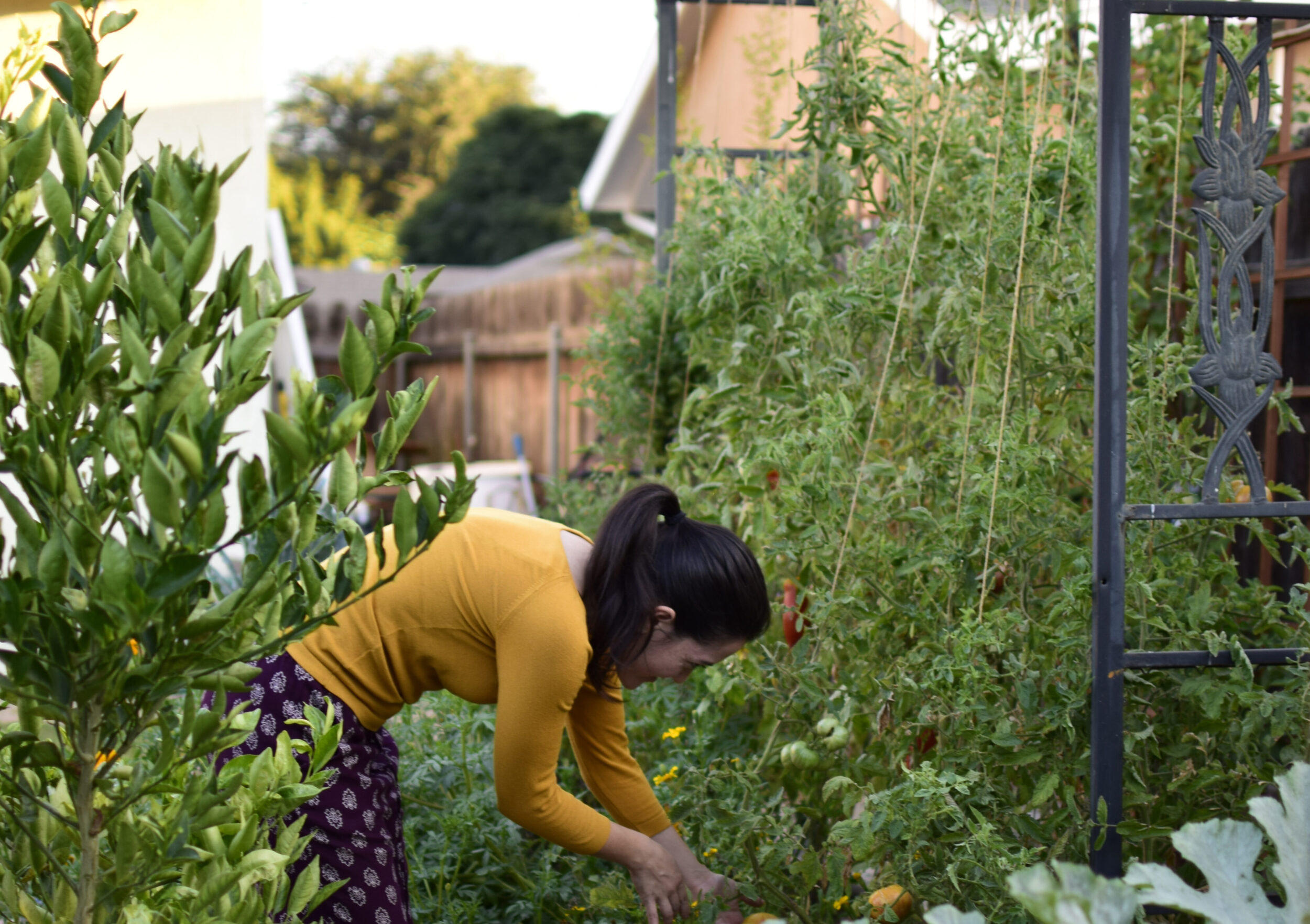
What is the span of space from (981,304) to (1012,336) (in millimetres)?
134

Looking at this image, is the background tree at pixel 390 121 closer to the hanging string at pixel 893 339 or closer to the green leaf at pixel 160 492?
the hanging string at pixel 893 339

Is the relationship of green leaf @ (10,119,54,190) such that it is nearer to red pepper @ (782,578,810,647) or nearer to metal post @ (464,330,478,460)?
red pepper @ (782,578,810,647)

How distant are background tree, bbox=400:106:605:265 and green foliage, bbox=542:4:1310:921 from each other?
2585cm

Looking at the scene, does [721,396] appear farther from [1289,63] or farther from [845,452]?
[1289,63]

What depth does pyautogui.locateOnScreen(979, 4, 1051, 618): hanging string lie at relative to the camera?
169 cm

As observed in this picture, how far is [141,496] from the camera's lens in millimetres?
911

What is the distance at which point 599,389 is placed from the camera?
362 centimetres

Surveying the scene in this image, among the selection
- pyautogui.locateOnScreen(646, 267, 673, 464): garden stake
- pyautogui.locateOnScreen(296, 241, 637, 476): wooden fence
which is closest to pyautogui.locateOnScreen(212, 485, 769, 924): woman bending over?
pyautogui.locateOnScreen(646, 267, 673, 464): garden stake

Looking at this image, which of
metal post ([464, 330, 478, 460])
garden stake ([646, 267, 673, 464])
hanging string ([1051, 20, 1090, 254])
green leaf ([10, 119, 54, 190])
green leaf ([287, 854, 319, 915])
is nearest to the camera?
green leaf ([10, 119, 54, 190])

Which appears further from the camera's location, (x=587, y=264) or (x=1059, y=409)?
(x=587, y=264)

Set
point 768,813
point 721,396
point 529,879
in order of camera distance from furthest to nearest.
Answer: point 721,396 < point 529,879 < point 768,813

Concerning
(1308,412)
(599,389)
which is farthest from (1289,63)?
(599,389)

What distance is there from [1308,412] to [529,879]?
7.17ft

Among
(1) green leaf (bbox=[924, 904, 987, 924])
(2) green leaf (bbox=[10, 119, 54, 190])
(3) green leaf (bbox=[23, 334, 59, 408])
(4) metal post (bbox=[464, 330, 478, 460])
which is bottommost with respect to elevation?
(4) metal post (bbox=[464, 330, 478, 460])
